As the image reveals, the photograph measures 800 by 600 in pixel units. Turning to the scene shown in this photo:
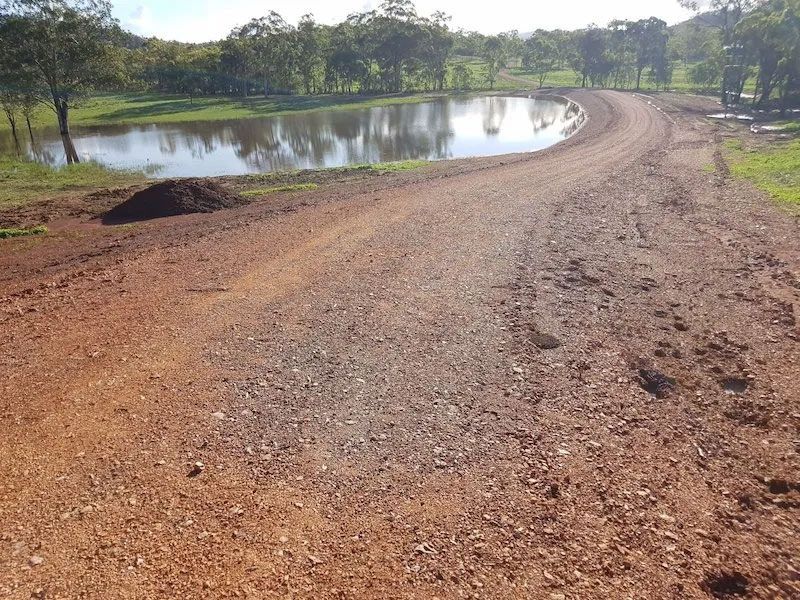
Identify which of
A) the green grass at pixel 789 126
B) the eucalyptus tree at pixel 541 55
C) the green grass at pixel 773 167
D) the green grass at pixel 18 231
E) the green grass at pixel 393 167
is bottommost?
the green grass at pixel 18 231

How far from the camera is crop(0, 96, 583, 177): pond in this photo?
30125 mm

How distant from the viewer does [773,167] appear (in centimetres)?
1819

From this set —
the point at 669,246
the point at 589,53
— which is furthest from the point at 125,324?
the point at 589,53

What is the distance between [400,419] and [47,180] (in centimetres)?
2209

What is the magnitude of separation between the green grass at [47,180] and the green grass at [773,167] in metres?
23.3

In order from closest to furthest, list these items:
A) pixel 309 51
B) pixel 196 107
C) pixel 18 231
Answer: pixel 18 231 < pixel 196 107 < pixel 309 51

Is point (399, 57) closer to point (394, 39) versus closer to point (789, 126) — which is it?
point (394, 39)

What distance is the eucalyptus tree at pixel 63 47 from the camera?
2627cm

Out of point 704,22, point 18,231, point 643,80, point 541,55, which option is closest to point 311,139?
point 18,231

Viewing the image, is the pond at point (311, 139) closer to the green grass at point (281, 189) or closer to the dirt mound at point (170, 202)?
the green grass at point (281, 189)

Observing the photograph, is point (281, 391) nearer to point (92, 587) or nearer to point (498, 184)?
point (92, 587)

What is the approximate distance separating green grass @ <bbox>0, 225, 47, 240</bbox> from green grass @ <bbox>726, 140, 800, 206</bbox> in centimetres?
1988

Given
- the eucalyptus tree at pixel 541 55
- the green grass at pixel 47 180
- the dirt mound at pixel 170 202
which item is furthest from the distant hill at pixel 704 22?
the dirt mound at pixel 170 202

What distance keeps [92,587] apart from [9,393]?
335 cm
